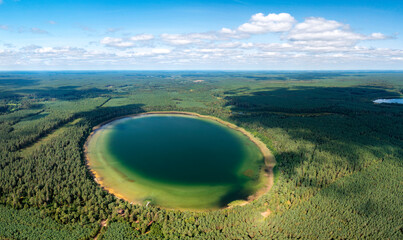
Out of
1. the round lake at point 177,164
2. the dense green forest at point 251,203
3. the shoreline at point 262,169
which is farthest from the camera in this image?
the shoreline at point 262,169

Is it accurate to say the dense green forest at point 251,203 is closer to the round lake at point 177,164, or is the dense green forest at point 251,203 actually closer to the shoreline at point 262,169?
the shoreline at point 262,169

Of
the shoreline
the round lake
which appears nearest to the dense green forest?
the shoreline

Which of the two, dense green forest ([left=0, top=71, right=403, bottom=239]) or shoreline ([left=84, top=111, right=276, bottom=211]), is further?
shoreline ([left=84, top=111, right=276, bottom=211])

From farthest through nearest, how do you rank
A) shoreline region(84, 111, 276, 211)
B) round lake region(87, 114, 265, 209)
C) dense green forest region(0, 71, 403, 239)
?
1. shoreline region(84, 111, 276, 211)
2. round lake region(87, 114, 265, 209)
3. dense green forest region(0, 71, 403, 239)

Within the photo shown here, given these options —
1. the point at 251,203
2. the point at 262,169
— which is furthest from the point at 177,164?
the point at 251,203

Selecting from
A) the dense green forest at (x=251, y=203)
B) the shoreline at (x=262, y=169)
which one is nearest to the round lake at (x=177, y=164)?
the shoreline at (x=262, y=169)

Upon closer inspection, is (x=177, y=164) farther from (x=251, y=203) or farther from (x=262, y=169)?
(x=251, y=203)

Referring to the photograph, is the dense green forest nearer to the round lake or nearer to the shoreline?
the shoreline

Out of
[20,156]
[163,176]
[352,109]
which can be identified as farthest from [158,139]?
[352,109]

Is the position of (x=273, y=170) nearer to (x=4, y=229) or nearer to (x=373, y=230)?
(x=373, y=230)
